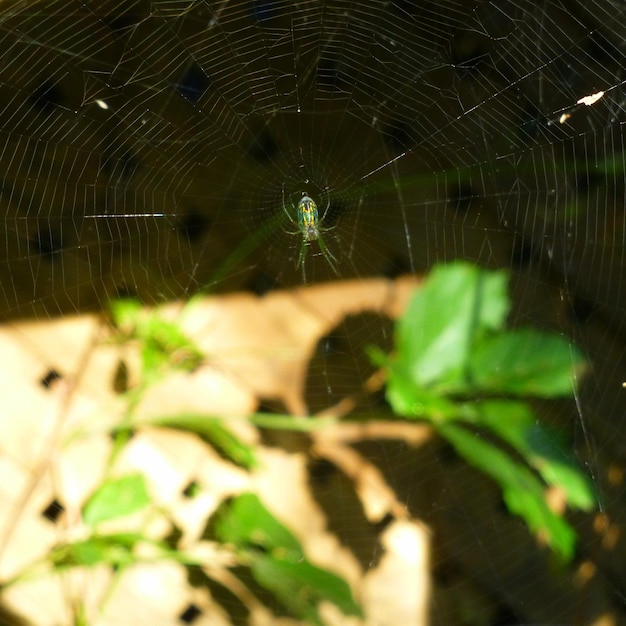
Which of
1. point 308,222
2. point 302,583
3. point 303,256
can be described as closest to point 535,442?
point 302,583

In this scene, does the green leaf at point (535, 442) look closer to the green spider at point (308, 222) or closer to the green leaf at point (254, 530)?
the green leaf at point (254, 530)

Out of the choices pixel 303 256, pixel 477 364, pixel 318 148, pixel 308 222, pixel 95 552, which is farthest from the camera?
pixel 308 222

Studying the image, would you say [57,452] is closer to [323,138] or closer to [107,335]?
[107,335]

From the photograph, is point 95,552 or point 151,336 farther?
point 151,336

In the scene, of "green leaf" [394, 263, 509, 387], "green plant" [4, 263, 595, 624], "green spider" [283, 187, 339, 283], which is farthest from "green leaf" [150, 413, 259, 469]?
"green spider" [283, 187, 339, 283]

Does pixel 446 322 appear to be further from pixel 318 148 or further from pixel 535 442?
pixel 318 148

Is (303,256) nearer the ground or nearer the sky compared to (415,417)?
nearer the sky

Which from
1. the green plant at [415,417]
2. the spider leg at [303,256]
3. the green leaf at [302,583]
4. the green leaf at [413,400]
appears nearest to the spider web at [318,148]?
the spider leg at [303,256]
